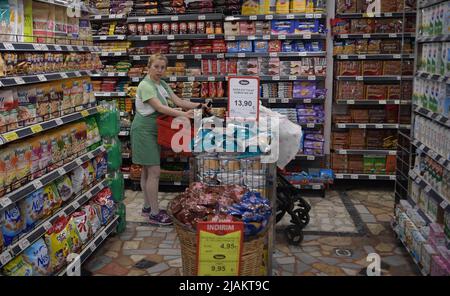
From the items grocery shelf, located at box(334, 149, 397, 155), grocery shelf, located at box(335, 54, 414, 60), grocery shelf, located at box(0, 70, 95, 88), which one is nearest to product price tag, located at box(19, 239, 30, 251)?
grocery shelf, located at box(0, 70, 95, 88)

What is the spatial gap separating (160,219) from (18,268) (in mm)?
2123

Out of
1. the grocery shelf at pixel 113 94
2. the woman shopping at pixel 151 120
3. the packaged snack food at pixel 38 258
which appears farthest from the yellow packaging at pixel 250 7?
the packaged snack food at pixel 38 258

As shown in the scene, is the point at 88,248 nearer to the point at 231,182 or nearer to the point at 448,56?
the point at 231,182

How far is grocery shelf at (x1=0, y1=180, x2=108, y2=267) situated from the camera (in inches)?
119

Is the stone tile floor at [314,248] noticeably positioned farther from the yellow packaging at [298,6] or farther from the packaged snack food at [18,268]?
the yellow packaging at [298,6]

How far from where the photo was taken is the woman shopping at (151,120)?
4.75 meters

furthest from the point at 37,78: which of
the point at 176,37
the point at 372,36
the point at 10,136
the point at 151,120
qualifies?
the point at 372,36

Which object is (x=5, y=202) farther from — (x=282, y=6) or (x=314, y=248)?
(x=282, y=6)

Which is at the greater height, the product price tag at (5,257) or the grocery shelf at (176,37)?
the grocery shelf at (176,37)

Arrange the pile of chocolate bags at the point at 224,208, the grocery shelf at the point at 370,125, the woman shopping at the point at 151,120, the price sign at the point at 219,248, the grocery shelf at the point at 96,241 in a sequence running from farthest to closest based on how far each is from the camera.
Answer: the grocery shelf at the point at 370,125
the woman shopping at the point at 151,120
the grocery shelf at the point at 96,241
the pile of chocolate bags at the point at 224,208
the price sign at the point at 219,248

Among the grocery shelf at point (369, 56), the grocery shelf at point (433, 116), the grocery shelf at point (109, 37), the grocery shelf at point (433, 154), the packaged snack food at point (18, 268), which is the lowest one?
the packaged snack food at point (18, 268)

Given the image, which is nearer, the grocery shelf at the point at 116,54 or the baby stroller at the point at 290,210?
the baby stroller at the point at 290,210

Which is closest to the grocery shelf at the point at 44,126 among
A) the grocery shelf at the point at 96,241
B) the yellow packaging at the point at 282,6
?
the grocery shelf at the point at 96,241

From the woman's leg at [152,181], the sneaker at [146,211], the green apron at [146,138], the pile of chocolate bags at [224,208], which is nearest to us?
the pile of chocolate bags at [224,208]
